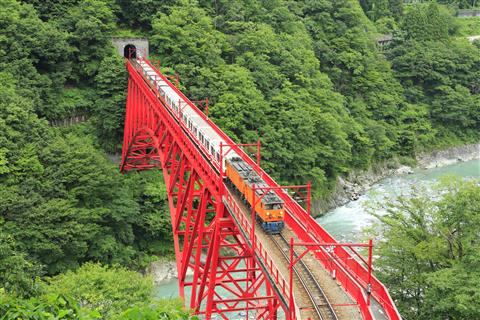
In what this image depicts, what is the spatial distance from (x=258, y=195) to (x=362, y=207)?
75.6 feet

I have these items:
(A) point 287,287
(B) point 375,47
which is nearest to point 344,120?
(B) point 375,47

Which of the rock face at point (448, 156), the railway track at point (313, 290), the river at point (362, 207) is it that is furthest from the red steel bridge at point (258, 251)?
the rock face at point (448, 156)

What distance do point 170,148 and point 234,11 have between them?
88.7ft

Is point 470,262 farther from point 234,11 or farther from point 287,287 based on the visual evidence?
point 234,11

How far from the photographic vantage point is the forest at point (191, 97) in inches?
715

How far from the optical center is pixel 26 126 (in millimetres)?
27797

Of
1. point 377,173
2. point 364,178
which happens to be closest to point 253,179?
point 364,178

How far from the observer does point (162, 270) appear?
28578 mm

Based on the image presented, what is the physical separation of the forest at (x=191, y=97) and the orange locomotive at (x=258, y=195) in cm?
363

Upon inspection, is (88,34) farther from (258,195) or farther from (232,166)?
(258,195)

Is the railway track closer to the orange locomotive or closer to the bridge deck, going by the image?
the bridge deck

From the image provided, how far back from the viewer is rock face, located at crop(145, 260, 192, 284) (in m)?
28.1

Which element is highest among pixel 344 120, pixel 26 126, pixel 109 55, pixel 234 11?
pixel 234 11

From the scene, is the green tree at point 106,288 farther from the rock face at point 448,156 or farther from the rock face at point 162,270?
the rock face at point 448,156
